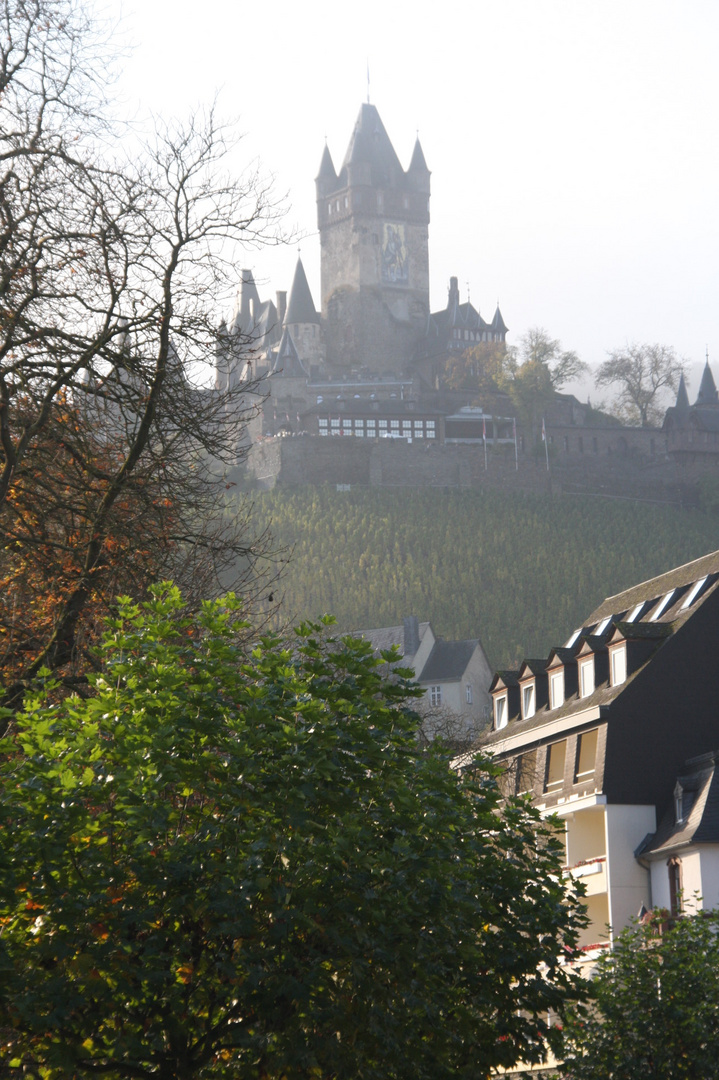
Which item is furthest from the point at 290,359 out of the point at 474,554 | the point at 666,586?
the point at 666,586

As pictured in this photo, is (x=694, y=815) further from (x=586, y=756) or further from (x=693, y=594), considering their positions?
(x=693, y=594)

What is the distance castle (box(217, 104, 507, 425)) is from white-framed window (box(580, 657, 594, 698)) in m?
82.8

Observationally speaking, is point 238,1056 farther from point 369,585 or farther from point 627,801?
point 369,585

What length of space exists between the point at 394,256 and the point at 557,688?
320ft

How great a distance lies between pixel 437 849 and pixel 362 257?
392 feet

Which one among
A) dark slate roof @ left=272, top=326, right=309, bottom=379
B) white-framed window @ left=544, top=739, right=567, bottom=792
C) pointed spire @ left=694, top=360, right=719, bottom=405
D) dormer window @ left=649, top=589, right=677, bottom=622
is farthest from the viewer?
pointed spire @ left=694, top=360, right=719, bottom=405

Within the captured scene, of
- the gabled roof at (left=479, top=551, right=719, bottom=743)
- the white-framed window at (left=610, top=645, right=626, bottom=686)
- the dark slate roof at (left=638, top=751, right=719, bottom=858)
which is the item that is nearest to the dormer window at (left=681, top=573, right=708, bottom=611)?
the gabled roof at (left=479, top=551, right=719, bottom=743)

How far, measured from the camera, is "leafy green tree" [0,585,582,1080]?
24.8 ft

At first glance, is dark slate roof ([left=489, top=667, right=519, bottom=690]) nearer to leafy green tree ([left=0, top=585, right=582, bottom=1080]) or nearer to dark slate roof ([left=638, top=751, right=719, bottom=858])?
dark slate roof ([left=638, top=751, right=719, bottom=858])

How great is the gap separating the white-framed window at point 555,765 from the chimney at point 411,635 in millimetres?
37898

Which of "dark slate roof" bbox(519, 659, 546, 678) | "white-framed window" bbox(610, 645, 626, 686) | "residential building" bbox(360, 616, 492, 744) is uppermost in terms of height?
"residential building" bbox(360, 616, 492, 744)

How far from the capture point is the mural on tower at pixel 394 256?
125438mm

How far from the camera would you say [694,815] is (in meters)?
27.1

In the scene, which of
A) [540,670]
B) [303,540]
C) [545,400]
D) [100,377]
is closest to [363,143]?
[545,400]
